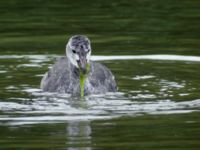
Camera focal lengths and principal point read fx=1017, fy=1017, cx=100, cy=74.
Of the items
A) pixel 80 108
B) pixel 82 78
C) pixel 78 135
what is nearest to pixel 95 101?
pixel 80 108

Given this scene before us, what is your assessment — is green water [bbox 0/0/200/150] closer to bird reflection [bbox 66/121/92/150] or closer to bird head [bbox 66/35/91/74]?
bird reflection [bbox 66/121/92/150]

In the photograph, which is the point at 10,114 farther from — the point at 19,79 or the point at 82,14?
the point at 82,14

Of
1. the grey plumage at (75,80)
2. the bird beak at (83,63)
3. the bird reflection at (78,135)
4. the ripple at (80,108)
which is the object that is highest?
the bird beak at (83,63)

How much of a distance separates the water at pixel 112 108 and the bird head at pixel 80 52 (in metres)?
0.55

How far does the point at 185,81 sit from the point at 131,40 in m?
3.84

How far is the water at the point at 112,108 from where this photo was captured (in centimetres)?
1265

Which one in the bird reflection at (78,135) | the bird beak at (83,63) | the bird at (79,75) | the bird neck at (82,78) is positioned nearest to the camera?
the bird reflection at (78,135)

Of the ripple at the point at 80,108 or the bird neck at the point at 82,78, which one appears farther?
the bird neck at the point at 82,78

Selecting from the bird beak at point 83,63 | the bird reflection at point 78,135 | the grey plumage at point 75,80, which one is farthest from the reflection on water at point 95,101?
the bird beak at point 83,63

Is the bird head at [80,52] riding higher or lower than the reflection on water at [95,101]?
Answer: higher

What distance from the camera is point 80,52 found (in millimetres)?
16500

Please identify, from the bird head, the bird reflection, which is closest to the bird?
the bird head

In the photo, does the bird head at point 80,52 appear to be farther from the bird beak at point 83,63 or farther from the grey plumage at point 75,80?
the grey plumage at point 75,80

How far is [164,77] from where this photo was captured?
17.5 metres
